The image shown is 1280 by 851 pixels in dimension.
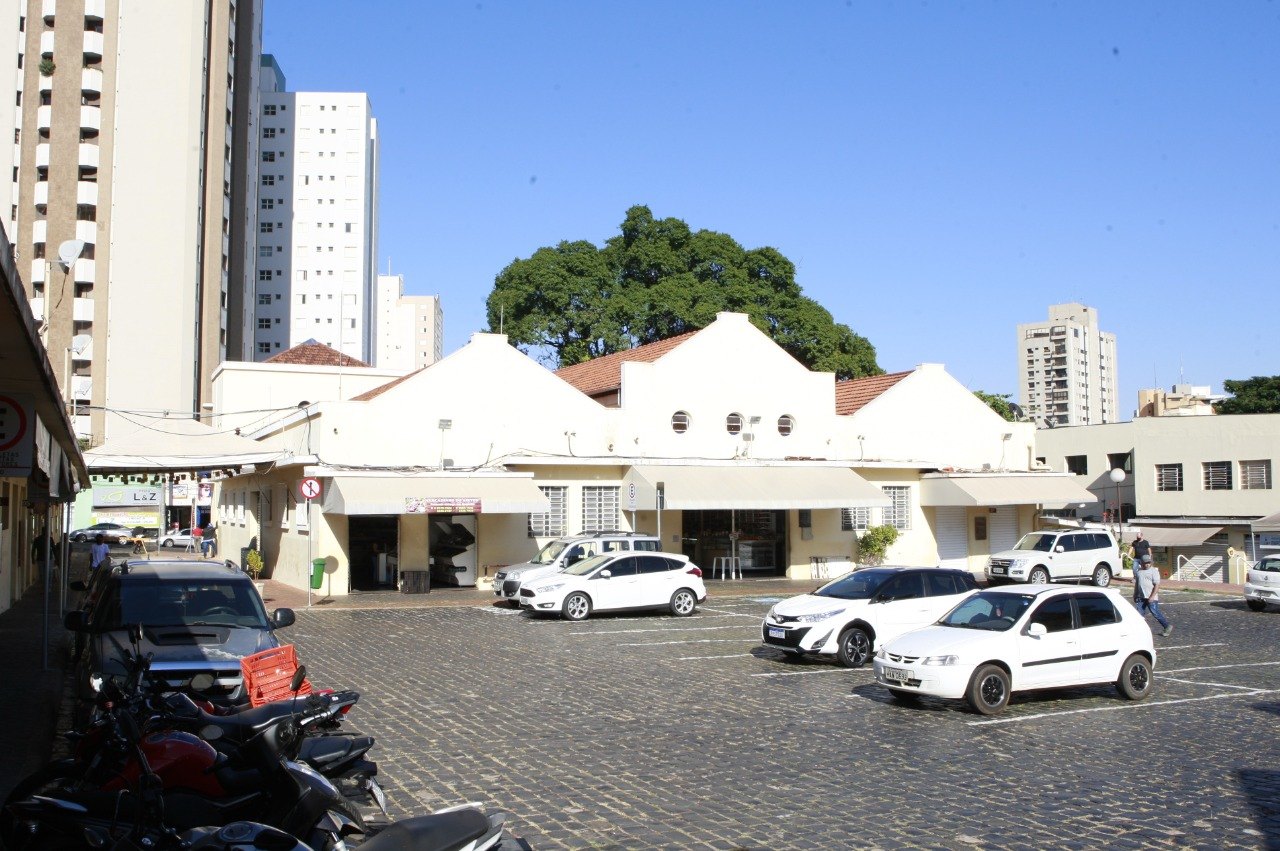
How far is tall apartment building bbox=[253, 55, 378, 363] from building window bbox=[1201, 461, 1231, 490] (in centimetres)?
7717

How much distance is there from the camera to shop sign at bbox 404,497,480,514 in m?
27.4

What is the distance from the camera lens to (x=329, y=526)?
94.5ft

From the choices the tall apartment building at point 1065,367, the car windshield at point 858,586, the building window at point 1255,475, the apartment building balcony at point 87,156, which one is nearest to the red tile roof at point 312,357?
the apartment building balcony at point 87,156

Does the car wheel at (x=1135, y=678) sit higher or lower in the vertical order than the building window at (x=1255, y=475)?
lower

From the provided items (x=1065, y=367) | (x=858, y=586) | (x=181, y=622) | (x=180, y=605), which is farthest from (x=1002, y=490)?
(x=1065, y=367)

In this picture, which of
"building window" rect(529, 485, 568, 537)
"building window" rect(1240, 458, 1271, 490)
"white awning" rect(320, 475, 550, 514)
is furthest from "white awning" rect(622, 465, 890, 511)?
"building window" rect(1240, 458, 1271, 490)

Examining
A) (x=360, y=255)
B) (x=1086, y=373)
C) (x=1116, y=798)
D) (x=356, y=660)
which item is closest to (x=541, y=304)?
(x=356, y=660)

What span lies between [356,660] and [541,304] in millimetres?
40136

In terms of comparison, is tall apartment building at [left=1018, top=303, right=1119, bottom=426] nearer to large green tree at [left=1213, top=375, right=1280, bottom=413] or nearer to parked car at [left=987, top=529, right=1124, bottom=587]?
large green tree at [left=1213, top=375, right=1280, bottom=413]

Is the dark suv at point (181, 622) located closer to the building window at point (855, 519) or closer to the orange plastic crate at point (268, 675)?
the orange plastic crate at point (268, 675)

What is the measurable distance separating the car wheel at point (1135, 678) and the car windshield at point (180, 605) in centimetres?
1026

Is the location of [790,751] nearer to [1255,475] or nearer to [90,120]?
[1255,475]

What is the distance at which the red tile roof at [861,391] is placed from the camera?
37434 mm

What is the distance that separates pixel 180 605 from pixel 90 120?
63.1 meters
